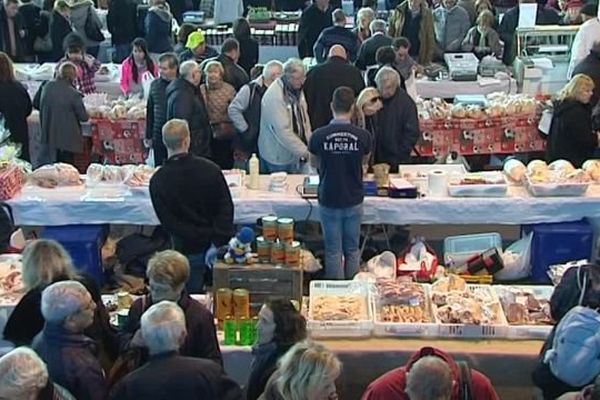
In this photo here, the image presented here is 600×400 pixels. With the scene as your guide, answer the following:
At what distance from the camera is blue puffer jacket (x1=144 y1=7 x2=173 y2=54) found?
32.7ft

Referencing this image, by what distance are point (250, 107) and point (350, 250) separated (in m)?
1.59

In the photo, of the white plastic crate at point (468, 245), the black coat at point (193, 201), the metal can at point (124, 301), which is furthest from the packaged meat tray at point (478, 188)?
the metal can at point (124, 301)

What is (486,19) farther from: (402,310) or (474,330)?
(474,330)

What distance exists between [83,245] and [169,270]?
221cm

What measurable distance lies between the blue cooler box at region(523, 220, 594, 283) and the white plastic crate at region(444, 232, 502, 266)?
0.24m

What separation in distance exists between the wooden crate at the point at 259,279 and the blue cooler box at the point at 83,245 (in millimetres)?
1498

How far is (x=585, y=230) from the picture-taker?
641 centimetres

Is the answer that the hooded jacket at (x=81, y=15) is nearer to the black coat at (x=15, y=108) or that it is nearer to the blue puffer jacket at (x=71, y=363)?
the black coat at (x=15, y=108)

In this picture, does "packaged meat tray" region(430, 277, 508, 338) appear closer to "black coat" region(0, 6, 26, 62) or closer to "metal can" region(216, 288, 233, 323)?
"metal can" region(216, 288, 233, 323)

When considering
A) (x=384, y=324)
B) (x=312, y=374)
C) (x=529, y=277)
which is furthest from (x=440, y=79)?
(x=312, y=374)

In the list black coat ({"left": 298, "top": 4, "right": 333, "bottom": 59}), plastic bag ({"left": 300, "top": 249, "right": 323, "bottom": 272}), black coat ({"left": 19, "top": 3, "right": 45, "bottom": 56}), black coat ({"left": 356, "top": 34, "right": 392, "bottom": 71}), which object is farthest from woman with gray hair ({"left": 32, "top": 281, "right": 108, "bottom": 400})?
black coat ({"left": 19, "top": 3, "right": 45, "bottom": 56})

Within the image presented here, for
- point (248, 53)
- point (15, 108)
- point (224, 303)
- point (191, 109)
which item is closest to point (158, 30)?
point (248, 53)

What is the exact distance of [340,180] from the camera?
19.7 ft

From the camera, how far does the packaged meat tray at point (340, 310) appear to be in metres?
5.02
